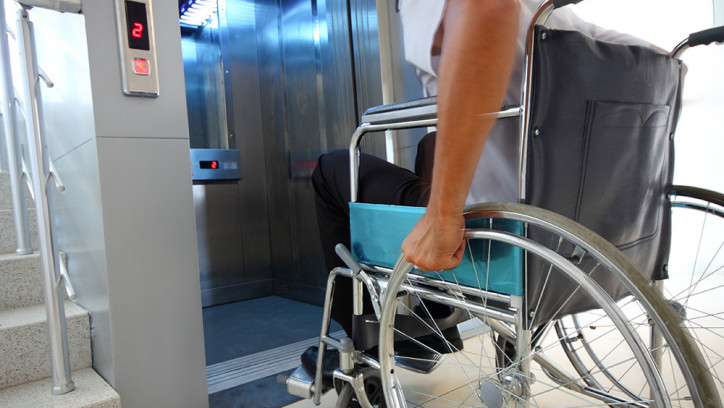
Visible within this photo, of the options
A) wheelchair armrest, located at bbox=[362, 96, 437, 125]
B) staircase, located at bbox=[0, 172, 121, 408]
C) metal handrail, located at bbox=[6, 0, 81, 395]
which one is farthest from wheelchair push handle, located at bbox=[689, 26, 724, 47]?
staircase, located at bbox=[0, 172, 121, 408]

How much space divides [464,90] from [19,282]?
173cm

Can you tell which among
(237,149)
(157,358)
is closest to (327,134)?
(237,149)

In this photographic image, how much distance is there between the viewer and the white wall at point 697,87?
117 inches

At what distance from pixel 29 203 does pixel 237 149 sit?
1307 mm

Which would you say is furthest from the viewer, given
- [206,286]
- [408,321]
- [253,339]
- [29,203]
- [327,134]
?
[206,286]

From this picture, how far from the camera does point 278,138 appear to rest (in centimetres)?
311

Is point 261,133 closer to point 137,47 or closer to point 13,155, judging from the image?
point 13,155

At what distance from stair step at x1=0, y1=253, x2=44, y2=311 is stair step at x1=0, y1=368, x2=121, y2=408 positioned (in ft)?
1.31

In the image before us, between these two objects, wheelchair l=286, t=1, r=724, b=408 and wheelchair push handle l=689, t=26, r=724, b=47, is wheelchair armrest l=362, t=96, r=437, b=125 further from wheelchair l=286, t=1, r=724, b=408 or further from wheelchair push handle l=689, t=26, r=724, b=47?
wheelchair push handle l=689, t=26, r=724, b=47

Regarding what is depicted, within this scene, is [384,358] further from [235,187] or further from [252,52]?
[252,52]

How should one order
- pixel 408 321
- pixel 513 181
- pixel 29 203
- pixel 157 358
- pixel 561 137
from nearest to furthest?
1. pixel 561 137
2. pixel 513 181
3. pixel 408 321
4. pixel 157 358
5. pixel 29 203

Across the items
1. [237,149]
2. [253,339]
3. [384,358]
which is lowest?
[253,339]

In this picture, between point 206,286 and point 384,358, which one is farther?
point 206,286

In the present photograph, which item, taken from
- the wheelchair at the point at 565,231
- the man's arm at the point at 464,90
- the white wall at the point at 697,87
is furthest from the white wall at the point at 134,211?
the white wall at the point at 697,87
